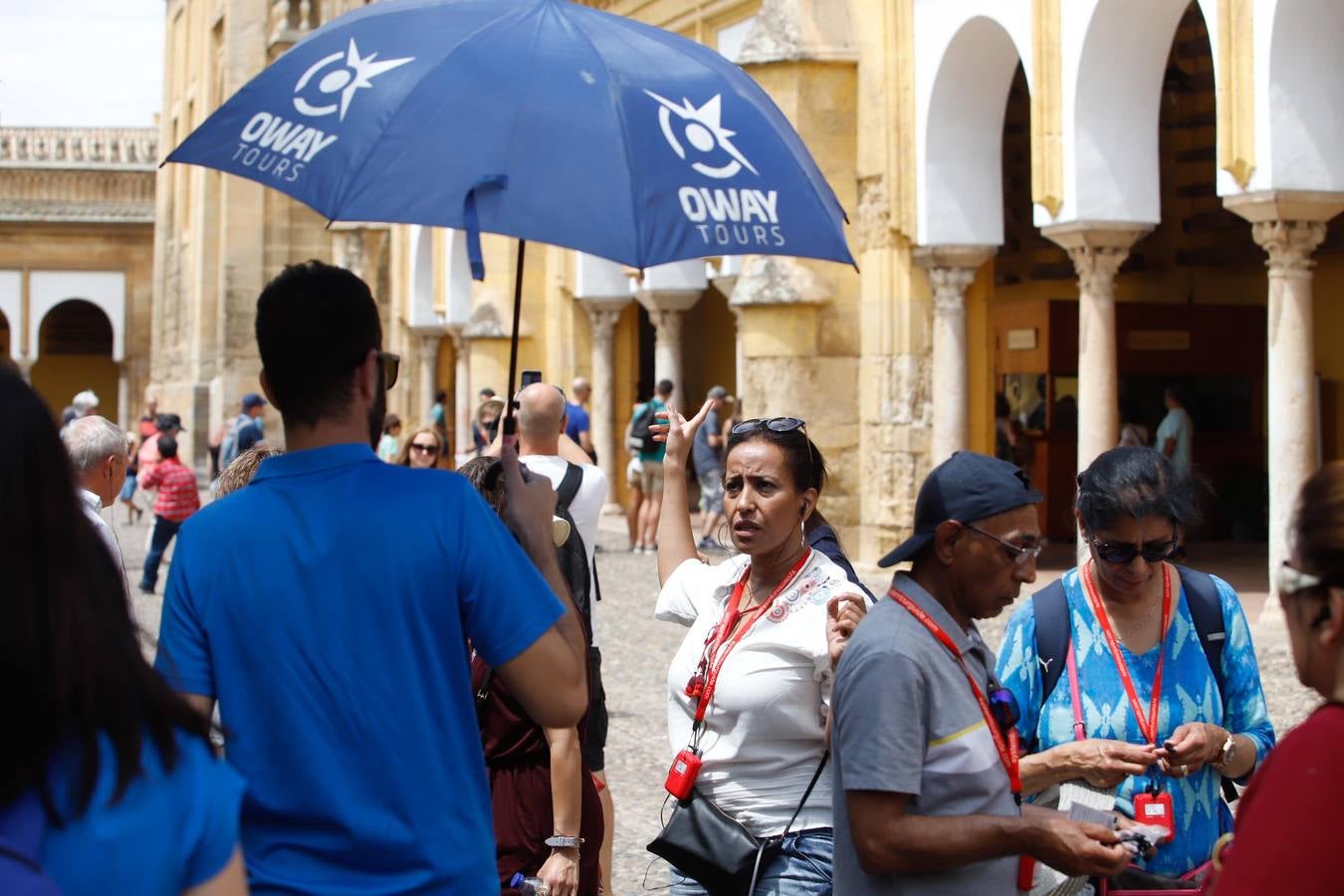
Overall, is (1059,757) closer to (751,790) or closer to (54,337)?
(751,790)

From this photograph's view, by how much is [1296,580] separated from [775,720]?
172cm

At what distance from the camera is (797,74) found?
Result: 15484mm

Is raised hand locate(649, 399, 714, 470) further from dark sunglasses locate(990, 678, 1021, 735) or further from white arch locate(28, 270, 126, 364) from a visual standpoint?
white arch locate(28, 270, 126, 364)

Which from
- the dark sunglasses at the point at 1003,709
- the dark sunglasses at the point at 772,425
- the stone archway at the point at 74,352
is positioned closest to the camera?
the dark sunglasses at the point at 1003,709

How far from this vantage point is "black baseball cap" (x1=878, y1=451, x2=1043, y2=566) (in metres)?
3.01

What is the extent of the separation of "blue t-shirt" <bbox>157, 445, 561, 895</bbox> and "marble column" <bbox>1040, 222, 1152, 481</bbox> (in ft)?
36.6

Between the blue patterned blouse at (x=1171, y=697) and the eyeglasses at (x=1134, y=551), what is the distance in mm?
104

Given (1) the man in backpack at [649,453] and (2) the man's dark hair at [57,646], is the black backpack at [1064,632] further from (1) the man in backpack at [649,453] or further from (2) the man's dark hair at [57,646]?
(1) the man in backpack at [649,453]

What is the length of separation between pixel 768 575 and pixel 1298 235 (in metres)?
8.67

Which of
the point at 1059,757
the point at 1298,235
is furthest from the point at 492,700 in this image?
the point at 1298,235

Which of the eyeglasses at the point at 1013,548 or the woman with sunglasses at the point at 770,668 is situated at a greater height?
the eyeglasses at the point at 1013,548

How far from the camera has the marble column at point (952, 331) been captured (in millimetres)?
15211

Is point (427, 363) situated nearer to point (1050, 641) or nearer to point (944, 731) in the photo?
point (1050, 641)

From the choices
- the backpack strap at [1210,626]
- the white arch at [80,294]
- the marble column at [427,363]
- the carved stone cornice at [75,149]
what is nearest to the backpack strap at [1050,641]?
the backpack strap at [1210,626]
